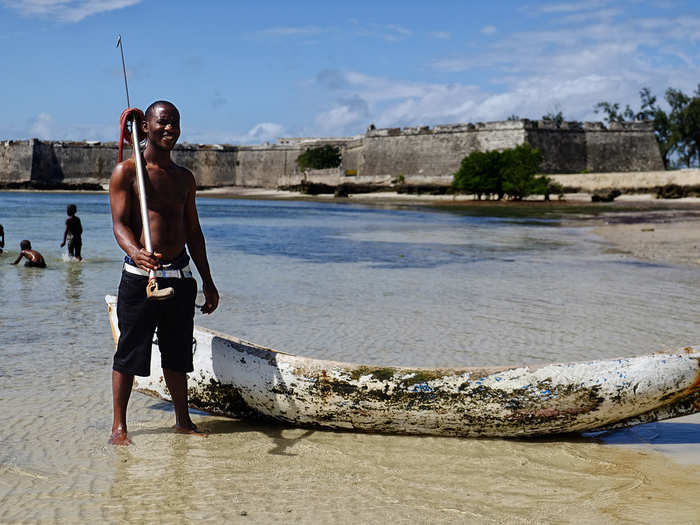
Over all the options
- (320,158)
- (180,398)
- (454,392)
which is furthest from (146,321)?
(320,158)

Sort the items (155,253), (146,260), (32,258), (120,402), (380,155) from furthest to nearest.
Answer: (380,155), (32,258), (120,402), (155,253), (146,260)

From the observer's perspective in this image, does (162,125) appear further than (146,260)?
Yes

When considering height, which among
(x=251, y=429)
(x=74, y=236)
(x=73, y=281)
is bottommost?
(x=251, y=429)

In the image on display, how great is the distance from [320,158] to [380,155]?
840 centimetres

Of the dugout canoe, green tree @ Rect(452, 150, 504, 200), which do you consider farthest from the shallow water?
green tree @ Rect(452, 150, 504, 200)

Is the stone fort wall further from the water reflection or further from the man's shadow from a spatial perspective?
the man's shadow

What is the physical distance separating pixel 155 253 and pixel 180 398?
3.06ft

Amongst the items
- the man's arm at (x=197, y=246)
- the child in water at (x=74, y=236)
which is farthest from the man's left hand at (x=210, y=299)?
the child in water at (x=74, y=236)

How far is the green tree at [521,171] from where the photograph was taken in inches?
1599

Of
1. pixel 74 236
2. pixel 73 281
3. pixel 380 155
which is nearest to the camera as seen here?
pixel 73 281

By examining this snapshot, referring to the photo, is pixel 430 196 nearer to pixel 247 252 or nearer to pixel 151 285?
pixel 247 252

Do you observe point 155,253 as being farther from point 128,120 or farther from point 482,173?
point 482,173

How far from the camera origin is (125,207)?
3658 millimetres

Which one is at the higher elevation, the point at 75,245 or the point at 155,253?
the point at 155,253
